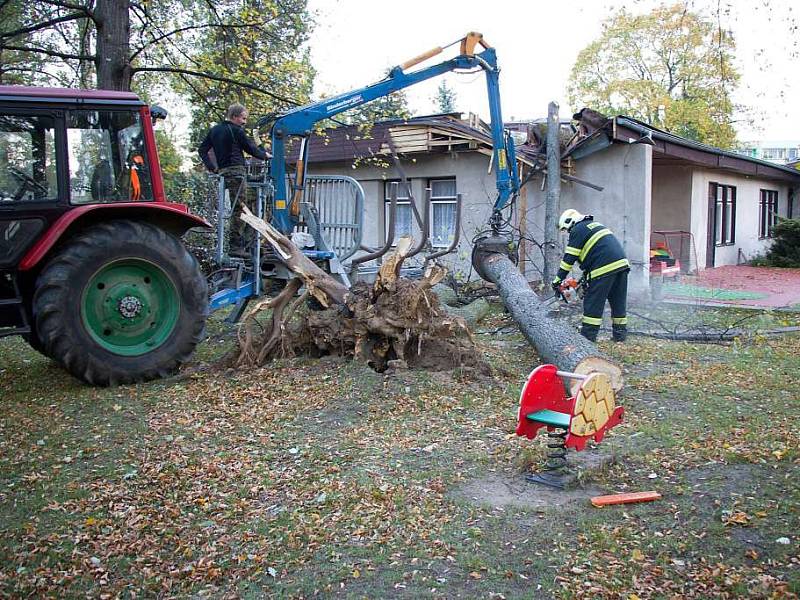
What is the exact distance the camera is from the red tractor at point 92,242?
637cm

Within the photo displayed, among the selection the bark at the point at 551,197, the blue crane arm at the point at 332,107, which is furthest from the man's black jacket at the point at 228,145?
the bark at the point at 551,197

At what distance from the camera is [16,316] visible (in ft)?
21.2

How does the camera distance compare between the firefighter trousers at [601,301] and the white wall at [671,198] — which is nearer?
the firefighter trousers at [601,301]

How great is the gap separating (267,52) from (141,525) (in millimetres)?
9288

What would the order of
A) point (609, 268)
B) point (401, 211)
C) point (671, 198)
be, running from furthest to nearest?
1. point (671, 198)
2. point (401, 211)
3. point (609, 268)

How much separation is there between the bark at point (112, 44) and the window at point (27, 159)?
14.1 feet

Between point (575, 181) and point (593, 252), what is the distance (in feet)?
17.0

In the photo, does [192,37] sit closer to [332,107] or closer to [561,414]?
[332,107]

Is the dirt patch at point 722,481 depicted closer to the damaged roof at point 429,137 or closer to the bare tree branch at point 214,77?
the bare tree branch at point 214,77

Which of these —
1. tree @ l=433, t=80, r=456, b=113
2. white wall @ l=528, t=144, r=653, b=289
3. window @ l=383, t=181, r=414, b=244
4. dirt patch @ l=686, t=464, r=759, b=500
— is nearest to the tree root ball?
dirt patch @ l=686, t=464, r=759, b=500

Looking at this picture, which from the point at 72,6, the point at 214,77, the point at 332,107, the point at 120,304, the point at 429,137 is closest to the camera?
the point at 120,304

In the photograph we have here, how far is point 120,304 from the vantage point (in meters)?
6.83

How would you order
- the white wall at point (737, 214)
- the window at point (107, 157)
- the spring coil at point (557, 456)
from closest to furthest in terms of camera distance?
the spring coil at point (557, 456)
the window at point (107, 157)
the white wall at point (737, 214)

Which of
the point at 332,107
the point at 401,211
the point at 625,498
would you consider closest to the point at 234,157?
the point at 332,107
